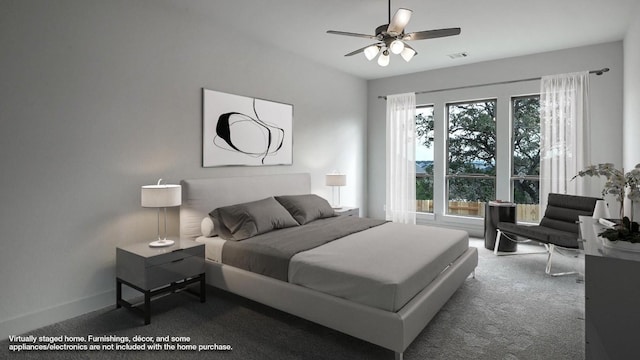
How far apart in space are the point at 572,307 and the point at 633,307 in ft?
4.61

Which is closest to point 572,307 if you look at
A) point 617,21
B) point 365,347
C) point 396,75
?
point 365,347

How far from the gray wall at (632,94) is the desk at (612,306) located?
240 cm

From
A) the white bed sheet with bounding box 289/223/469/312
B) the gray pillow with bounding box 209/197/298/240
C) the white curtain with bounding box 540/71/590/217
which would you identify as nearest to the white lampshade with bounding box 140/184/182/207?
the gray pillow with bounding box 209/197/298/240

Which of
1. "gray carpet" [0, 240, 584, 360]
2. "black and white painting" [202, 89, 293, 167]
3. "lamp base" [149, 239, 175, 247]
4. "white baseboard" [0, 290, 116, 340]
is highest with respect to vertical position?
"black and white painting" [202, 89, 293, 167]

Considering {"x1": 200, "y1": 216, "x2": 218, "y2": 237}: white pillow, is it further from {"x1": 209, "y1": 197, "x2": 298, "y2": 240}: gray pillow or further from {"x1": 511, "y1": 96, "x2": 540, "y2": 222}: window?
{"x1": 511, "y1": 96, "x2": 540, "y2": 222}: window

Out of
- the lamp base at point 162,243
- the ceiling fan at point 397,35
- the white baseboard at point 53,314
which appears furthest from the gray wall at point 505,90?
the white baseboard at point 53,314

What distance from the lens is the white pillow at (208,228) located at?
3400mm

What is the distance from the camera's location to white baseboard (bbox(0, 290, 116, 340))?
8.07 feet

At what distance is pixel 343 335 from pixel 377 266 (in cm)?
59

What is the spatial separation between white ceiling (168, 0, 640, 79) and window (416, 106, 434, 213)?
1.38m

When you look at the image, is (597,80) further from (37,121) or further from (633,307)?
(37,121)

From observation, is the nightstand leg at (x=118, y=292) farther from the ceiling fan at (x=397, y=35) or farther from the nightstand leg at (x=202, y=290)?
the ceiling fan at (x=397, y=35)

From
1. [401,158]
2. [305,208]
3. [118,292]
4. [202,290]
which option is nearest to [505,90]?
[401,158]

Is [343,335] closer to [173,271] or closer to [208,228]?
[173,271]
